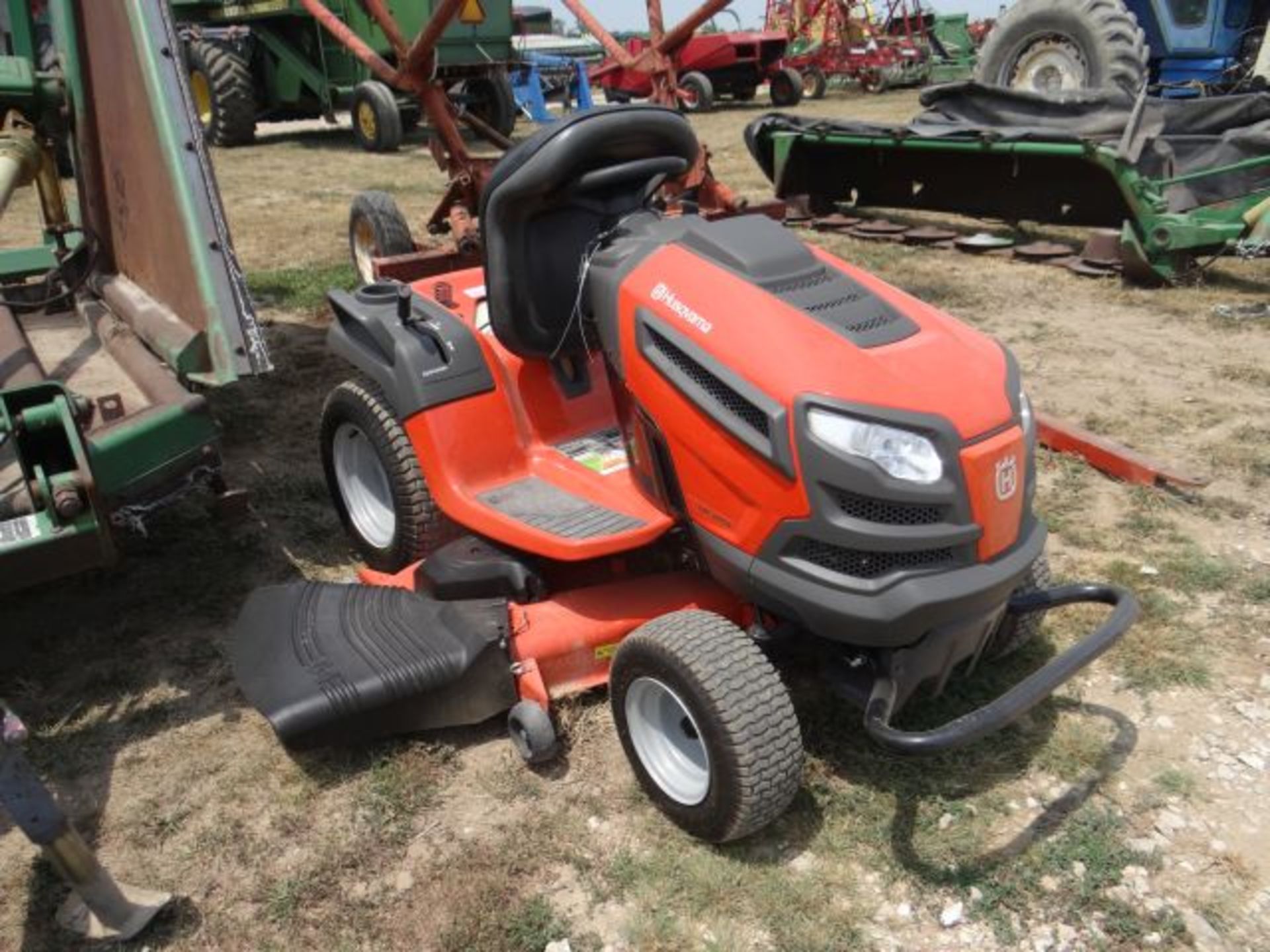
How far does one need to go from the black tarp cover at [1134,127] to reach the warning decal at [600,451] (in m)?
4.31

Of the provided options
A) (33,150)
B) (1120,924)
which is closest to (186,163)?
(33,150)

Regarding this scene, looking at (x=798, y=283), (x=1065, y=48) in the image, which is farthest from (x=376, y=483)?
(x=1065, y=48)

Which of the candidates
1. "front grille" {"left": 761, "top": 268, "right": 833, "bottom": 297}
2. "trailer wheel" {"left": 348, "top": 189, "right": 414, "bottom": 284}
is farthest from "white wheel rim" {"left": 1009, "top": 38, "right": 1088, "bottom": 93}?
"front grille" {"left": 761, "top": 268, "right": 833, "bottom": 297}

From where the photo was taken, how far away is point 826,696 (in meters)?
2.71

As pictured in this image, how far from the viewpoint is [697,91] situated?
1697 cm

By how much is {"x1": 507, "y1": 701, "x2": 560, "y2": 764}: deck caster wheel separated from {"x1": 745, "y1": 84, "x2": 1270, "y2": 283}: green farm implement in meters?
4.83

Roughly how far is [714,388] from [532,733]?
89 centimetres

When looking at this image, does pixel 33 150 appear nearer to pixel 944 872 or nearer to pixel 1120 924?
pixel 944 872

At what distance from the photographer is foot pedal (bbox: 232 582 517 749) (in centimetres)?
243

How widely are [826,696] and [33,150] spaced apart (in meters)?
2.98

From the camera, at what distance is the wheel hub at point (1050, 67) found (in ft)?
28.3

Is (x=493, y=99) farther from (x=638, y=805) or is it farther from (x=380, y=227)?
(x=638, y=805)

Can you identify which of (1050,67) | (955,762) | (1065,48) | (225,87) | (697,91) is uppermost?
(225,87)

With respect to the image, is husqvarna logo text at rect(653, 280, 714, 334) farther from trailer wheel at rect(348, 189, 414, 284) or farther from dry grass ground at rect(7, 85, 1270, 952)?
trailer wheel at rect(348, 189, 414, 284)
